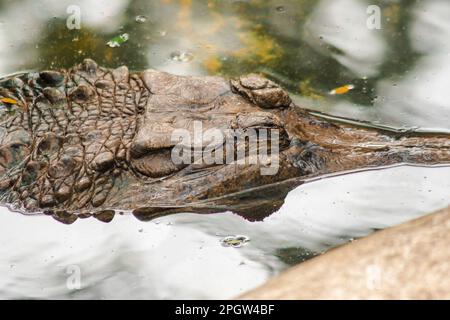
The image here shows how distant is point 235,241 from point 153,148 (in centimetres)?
69

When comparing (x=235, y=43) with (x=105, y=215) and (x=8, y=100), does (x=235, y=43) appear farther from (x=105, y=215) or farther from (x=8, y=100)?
(x=105, y=215)

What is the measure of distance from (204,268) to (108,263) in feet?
1.71

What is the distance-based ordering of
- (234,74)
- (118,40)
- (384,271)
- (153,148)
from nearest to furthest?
(384,271), (153,148), (234,74), (118,40)

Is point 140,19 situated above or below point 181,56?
above

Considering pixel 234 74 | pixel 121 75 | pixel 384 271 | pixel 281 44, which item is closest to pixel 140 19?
pixel 234 74

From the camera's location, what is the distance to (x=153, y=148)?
158 inches

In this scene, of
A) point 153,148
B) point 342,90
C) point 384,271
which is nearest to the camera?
point 384,271

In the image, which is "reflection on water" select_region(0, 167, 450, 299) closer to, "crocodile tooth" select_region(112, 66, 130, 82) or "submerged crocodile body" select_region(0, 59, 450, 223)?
"submerged crocodile body" select_region(0, 59, 450, 223)

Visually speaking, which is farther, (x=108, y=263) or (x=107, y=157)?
(x=107, y=157)

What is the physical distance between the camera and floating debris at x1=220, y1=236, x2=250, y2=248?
151 inches

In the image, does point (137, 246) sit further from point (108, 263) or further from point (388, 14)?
point (388, 14)

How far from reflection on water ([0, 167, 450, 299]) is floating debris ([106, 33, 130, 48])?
6.31 feet
